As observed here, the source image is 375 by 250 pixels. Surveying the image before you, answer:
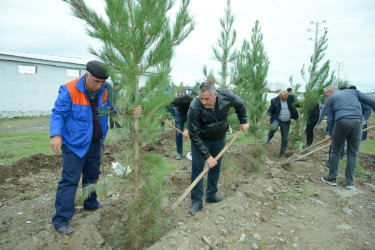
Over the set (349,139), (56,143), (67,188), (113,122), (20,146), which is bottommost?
(20,146)

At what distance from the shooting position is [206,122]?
3557 millimetres

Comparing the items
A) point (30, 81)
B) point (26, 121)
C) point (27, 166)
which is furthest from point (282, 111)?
point (30, 81)

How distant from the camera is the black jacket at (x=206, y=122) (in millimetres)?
3428

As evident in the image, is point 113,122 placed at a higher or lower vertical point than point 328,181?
higher

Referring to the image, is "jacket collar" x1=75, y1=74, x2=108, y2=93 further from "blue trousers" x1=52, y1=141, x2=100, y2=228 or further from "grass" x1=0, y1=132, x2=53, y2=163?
"grass" x1=0, y1=132, x2=53, y2=163

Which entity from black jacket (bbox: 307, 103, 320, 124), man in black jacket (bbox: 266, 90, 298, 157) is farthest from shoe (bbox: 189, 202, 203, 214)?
black jacket (bbox: 307, 103, 320, 124)

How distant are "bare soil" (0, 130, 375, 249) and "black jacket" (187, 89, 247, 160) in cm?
74

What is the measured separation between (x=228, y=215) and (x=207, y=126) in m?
1.26

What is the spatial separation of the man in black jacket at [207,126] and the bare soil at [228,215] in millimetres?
445

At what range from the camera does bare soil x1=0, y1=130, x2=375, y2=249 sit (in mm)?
2891

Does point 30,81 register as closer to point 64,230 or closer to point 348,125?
point 64,230

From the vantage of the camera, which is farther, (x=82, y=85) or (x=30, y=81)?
(x=30, y=81)

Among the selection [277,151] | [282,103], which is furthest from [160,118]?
[277,151]

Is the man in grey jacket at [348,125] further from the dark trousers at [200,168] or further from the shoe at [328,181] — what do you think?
the dark trousers at [200,168]
